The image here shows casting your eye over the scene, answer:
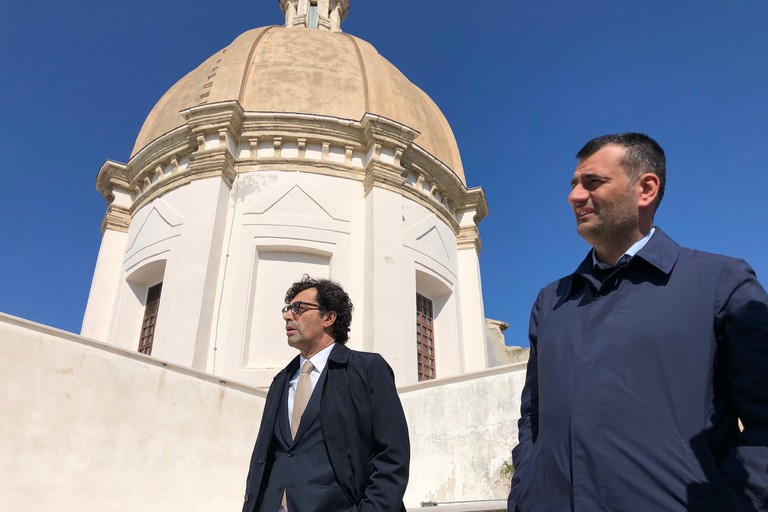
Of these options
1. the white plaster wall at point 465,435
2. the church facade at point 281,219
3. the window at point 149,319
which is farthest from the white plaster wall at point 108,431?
the window at point 149,319

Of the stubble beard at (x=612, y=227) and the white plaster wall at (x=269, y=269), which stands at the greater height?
the white plaster wall at (x=269, y=269)

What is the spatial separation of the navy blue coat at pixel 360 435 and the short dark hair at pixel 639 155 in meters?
1.49

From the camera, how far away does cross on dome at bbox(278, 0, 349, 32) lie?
69.9 ft

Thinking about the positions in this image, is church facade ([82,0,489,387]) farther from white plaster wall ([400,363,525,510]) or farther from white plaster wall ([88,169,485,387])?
white plaster wall ([400,363,525,510])

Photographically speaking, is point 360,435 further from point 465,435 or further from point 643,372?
point 465,435

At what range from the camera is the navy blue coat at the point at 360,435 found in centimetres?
274

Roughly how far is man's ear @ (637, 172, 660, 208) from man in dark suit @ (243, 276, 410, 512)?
1.50 meters

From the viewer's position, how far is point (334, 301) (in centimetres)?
346

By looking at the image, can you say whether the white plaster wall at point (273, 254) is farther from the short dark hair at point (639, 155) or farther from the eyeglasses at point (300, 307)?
the short dark hair at point (639, 155)

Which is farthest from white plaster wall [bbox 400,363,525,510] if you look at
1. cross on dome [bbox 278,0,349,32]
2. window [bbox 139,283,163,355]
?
cross on dome [bbox 278,0,349,32]

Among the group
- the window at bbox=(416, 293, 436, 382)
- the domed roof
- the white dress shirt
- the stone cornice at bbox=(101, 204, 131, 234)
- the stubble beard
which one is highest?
the domed roof

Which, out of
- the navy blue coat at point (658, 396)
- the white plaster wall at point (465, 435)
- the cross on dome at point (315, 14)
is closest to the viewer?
the navy blue coat at point (658, 396)

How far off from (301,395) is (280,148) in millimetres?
11818

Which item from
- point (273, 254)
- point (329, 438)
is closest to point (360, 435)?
point (329, 438)
